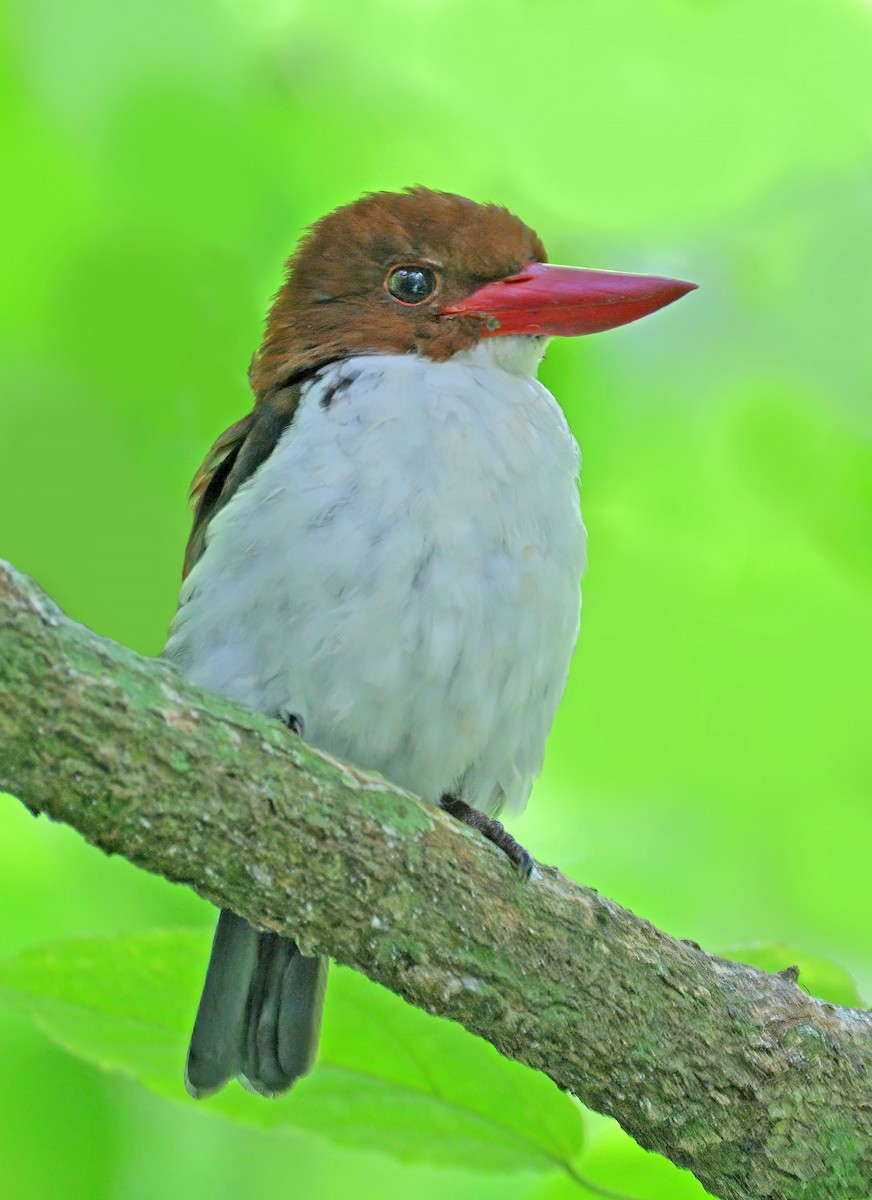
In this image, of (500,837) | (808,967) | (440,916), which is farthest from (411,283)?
(808,967)

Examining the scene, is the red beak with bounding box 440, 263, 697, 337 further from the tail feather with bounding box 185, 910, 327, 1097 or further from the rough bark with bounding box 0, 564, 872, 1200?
the tail feather with bounding box 185, 910, 327, 1097

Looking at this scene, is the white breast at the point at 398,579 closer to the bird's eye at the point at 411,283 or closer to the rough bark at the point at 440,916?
the bird's eye at the point at 411,283

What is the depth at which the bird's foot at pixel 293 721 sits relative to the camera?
261cm

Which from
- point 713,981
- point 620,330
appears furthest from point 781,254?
point 713,981

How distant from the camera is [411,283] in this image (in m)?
3.07

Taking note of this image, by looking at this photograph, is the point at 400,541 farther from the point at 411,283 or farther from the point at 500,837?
the point at 411,283

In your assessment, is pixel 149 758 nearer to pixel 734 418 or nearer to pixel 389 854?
pixel 389 854

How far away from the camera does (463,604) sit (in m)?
2.66

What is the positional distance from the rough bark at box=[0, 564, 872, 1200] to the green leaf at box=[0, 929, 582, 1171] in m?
0.12

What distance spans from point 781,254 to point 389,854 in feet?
6.39

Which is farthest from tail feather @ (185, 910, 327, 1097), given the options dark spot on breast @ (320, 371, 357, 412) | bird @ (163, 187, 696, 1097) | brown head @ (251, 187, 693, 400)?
brown head @ (251, 187, 693, 400)

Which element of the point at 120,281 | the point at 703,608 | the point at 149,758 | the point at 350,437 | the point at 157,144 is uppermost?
the point at 157,144

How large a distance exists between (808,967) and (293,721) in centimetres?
96

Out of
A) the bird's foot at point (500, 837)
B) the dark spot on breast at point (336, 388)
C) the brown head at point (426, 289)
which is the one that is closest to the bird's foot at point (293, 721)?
the bird's foot at point (500, 837)
